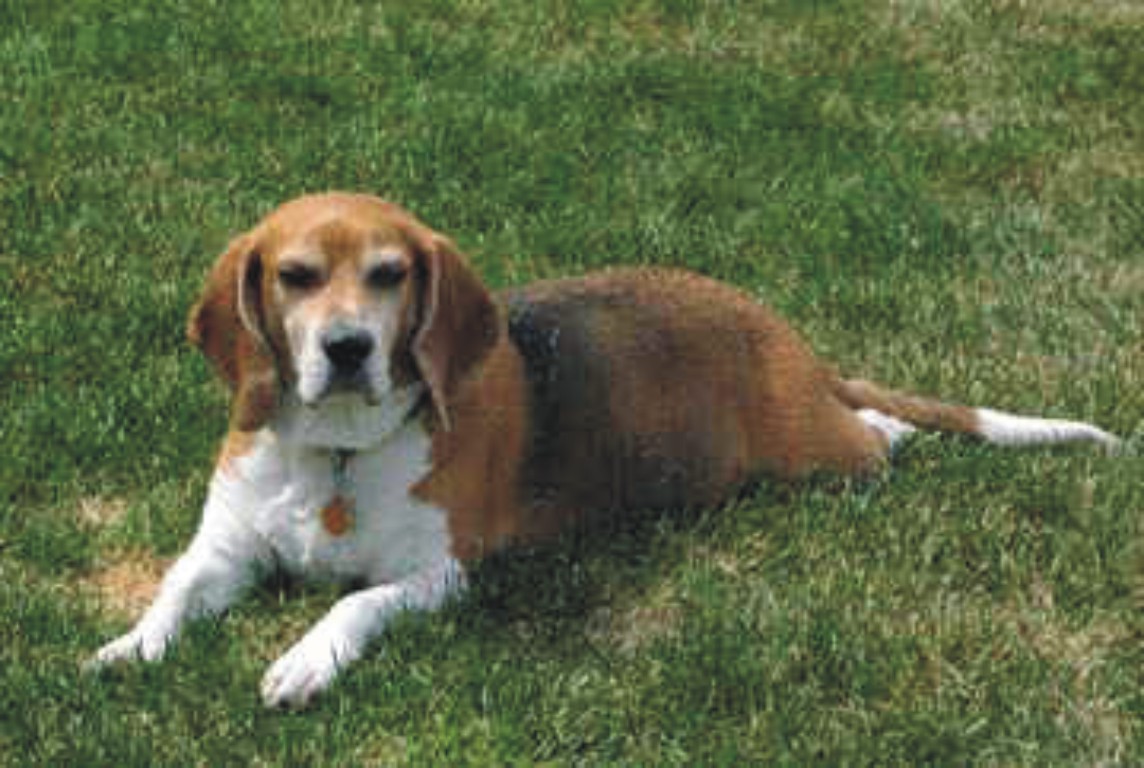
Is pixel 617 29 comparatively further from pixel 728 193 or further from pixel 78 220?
pixel 78 220

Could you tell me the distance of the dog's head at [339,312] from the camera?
492cm

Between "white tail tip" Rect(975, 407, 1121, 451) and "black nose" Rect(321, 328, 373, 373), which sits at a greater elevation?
"black nose" Rect(321, 328, 373, 373)

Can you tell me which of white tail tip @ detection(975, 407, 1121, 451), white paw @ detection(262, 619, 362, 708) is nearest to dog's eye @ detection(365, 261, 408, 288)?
white paw @ detection(262, 619, 362, 708)

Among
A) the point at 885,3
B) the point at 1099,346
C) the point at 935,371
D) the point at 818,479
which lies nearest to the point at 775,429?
the point at 818,479

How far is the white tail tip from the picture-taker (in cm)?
644

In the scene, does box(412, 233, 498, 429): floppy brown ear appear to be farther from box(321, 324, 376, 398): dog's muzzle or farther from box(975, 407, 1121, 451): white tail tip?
box(975, 407, 1121, 451): white tail tip

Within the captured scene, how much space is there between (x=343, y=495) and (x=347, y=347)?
508mm

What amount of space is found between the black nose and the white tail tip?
2341mm

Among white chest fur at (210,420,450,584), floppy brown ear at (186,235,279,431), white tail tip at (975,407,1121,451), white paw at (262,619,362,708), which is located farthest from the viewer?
white tail tip at (975,407,1121,451)

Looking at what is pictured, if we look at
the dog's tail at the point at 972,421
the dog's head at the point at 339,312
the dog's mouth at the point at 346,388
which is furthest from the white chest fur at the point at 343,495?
the dog's tail at the point at 972,421

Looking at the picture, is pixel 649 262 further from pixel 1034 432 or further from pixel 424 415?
pixel 424 415

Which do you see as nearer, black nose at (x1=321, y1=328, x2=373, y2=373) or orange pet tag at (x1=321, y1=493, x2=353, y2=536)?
black nose at (x1=321, y1=328, x2=373, y2=373)

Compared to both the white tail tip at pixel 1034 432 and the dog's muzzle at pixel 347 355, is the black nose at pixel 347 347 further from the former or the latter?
the white tail tip at pixel 1034 432

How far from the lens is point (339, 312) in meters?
4.88
